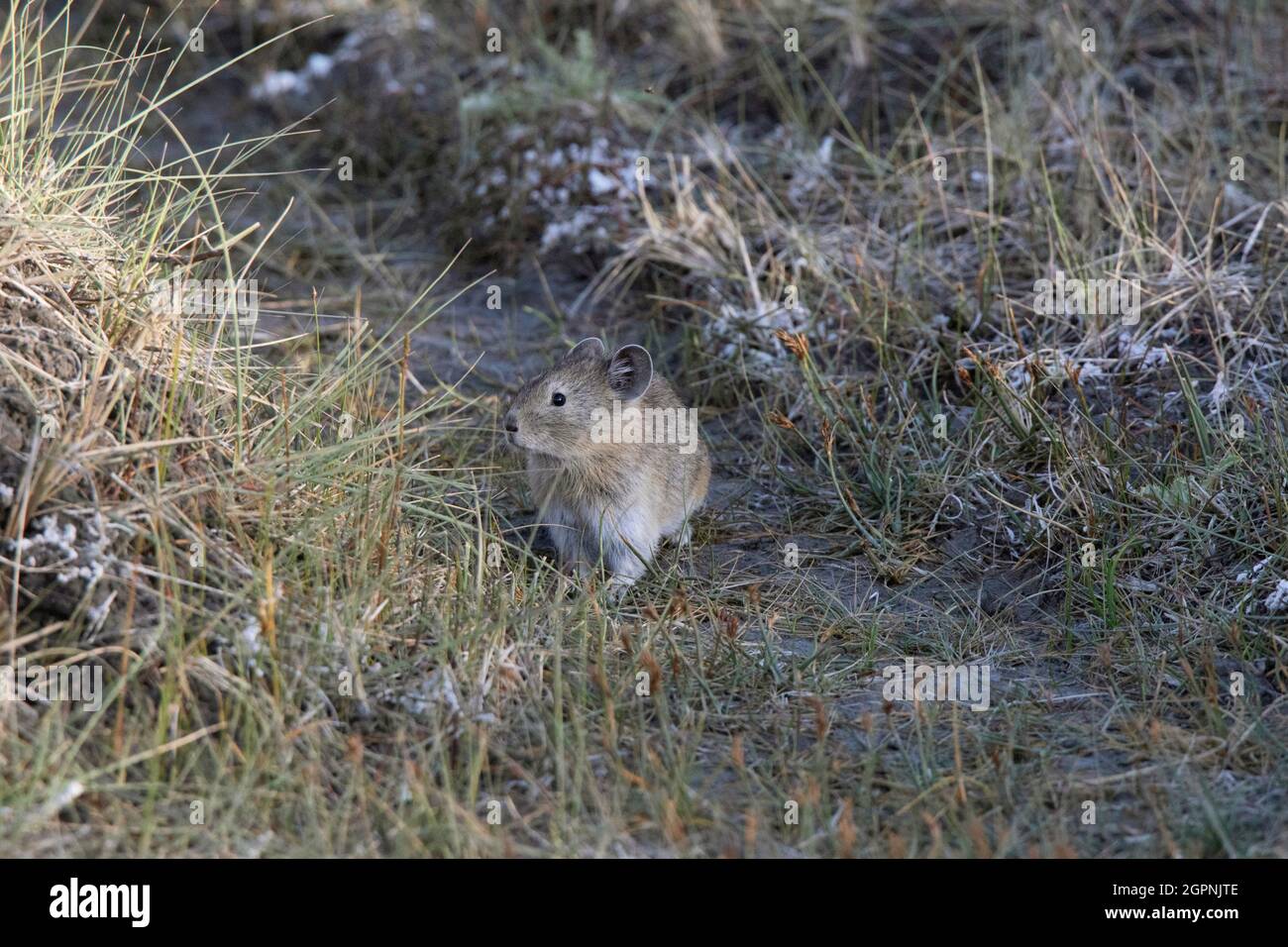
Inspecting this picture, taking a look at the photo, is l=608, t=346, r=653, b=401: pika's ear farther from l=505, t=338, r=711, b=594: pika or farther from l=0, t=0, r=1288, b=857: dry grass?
l=0, t=0, r=1288, b=857: dry grass

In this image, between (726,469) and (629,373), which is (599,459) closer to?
(629,373)

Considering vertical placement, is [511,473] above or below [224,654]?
above

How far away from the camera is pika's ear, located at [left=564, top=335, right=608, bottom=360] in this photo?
6023 mm

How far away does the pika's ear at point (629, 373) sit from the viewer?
5.93m

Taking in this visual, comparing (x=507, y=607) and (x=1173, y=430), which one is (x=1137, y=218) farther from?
(x=507, y=607)

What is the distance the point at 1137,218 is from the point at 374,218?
4.55 meters

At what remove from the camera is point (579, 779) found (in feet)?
13.5

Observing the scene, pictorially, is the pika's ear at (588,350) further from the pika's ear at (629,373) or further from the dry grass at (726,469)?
the dry grass at (726,469)

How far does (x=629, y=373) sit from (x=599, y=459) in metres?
0.38

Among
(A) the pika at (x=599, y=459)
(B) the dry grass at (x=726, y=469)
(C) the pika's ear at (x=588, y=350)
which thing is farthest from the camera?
(C) the pika's ear at (x=588, y=350)

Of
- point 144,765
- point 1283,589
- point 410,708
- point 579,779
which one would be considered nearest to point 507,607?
point 410,708

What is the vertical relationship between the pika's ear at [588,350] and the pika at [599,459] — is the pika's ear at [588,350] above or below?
above

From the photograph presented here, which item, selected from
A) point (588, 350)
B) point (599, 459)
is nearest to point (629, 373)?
Answer: point (588, 350)

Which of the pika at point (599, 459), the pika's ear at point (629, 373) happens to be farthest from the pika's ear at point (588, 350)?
the pika's ear at point (629, 373)
